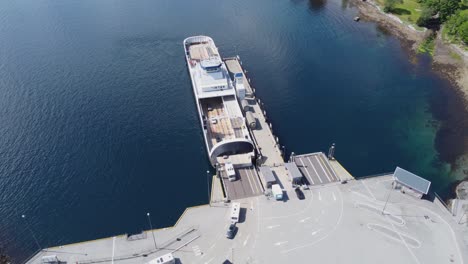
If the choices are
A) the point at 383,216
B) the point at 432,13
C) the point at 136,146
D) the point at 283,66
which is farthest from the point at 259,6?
the point at 383,216

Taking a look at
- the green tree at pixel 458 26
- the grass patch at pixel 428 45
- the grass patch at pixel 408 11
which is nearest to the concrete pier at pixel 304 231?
the grass patch at pixel 428 45

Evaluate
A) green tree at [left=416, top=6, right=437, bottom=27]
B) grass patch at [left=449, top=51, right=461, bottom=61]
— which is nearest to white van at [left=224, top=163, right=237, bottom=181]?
grass patch at [left=449, top=51, right=461, bottom=61]

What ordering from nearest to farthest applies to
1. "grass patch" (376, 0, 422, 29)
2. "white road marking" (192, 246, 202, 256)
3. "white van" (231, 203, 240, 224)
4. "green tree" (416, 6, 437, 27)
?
1. "white road marking" (192, 246, 202, 256)
2. "white van" (231, 203, 240, 224)
3. "green tree" (416, 6, 437, 27)
4. "grass patch" (376, 0, 422, 29)

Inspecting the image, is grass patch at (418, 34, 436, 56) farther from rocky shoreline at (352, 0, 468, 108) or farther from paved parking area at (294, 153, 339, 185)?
paved parking area at (294, 153, 339, 185)

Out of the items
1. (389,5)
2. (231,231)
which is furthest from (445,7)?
(231,231)

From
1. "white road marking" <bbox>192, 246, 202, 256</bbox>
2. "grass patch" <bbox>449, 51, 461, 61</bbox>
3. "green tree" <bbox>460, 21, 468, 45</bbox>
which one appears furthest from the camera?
"green tree" <bbox>460, 21, 468, 45</bbox>

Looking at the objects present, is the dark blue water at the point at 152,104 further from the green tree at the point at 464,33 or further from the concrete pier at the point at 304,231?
the green tree at the point at 464,33

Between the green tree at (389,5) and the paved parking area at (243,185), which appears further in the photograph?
the green tree at (389,5)
